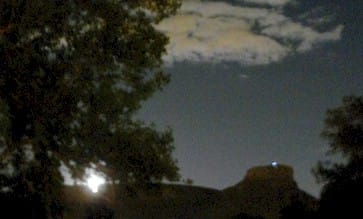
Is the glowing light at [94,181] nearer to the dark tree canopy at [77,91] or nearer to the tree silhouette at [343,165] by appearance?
the dark tree canopy at [77,91]

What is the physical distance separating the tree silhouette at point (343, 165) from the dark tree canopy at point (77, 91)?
12.6 m

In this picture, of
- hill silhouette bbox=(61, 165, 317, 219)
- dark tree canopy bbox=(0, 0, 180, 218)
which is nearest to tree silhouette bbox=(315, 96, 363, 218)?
dark tree canopy bbox=(0, 0, 180, 218)

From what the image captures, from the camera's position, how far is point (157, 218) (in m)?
78.1

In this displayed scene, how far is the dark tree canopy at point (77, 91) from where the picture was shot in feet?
61.7

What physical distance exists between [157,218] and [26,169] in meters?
59.0

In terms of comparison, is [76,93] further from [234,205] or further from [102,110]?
[234,205]

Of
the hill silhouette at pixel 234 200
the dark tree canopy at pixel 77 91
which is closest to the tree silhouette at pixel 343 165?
the dark tree canopy at pixel 77 91

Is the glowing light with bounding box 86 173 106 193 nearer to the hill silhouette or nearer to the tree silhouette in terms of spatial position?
the tree silhouette

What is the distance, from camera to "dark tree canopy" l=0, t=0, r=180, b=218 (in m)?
18.8

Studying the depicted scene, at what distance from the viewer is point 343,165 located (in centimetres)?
3756

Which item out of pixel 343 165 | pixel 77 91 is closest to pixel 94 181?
pixel 77 91

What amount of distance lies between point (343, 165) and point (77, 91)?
70.7 feet

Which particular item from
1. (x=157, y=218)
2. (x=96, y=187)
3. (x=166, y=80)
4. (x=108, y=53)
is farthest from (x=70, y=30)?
(x=157, y=218)

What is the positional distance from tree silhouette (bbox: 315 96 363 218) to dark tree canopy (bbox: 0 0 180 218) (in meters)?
12.6
